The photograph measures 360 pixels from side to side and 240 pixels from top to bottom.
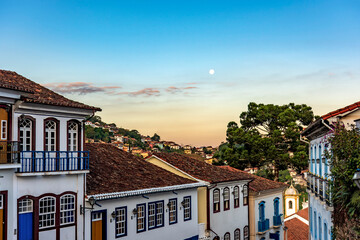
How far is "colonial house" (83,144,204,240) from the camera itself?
22344mm

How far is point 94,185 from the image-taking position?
2269 cm

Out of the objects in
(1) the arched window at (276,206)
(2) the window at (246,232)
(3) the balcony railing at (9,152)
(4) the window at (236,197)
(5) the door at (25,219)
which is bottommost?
(2) the window at (246,232)

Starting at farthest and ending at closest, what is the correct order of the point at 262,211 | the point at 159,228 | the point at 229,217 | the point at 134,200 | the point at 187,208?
the point at 262,211 < the point at 229,217 < the point at 187,208 < the point at 159,228 < the point at 134,200

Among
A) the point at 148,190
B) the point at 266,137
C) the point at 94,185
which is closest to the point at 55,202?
the point at 94,185

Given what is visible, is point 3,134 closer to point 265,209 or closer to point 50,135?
point 50,135

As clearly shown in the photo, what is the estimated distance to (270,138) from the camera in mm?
54156

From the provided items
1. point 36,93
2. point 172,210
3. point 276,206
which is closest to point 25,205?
point 36,93

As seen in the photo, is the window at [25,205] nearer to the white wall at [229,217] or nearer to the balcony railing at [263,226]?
the white wall at [229,217]

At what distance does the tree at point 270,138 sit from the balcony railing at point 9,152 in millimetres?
38720

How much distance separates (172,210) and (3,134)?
12.6 meters

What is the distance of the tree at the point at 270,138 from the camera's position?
5331 cm

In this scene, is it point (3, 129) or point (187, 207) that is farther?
point (187, 207)

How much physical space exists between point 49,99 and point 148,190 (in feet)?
25.3

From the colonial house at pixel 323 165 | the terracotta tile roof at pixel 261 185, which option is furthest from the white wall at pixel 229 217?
the colonial house at pixel 323 165
